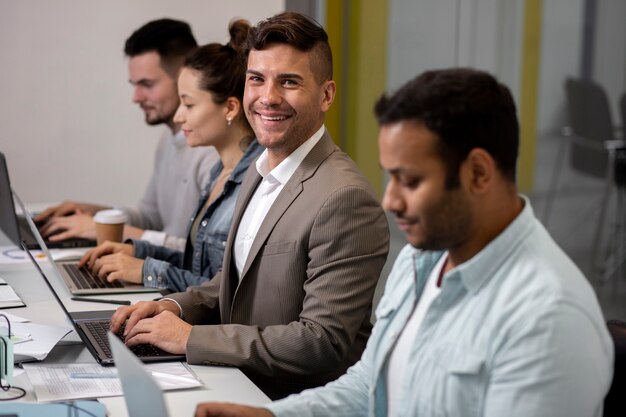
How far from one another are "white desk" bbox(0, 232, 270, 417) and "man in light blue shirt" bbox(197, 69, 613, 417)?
0.51 metres

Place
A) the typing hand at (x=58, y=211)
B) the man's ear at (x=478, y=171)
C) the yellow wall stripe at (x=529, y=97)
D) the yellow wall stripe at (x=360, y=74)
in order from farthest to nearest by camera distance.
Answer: the yellow wall stripe at (x=360, y=74)
the typing hand at (x=58, y=211)
the yellow wall stripe at (x=529, y=97)
the man's ear at (x=478, y=171)

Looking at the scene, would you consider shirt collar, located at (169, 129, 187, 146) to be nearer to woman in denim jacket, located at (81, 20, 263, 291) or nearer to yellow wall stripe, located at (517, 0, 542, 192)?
woman in denim jacket, located at (81, 20, 263, 291)

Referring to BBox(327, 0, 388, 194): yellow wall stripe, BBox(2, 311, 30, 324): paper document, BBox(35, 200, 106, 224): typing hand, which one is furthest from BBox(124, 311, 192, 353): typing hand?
BBox(327, 0, 388, 194): yellow wall stripe

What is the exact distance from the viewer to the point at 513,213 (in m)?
1.50

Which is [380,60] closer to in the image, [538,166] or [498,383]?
[538,166]

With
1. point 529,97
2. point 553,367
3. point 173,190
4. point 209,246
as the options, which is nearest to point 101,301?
point 209,246

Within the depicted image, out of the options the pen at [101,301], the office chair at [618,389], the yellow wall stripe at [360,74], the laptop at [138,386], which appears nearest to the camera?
the laptop at [138,386]

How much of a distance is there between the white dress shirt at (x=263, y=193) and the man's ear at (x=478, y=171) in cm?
99

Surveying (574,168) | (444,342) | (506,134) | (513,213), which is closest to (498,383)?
(444,342)

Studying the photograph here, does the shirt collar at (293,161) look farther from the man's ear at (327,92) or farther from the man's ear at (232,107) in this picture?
the man's ear at (232,107)

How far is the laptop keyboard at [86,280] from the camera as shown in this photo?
288 centimetres

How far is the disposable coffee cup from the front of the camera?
336 cm

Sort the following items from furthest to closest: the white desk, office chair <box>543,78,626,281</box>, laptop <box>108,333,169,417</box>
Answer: office chair <box>543,78,626,281</box>
the white desk
laptop <box>108,333,169,417</box>

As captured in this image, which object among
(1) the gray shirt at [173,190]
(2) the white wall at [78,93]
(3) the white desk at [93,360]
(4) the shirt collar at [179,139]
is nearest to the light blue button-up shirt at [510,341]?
(3) the white desk at [93,360]
